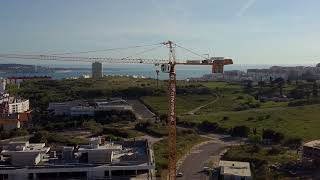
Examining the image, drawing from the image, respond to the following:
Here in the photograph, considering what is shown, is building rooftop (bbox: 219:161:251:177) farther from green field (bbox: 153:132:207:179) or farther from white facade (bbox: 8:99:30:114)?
white facade (bbox: 8:99:30:114)

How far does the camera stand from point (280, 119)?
45.3 meters

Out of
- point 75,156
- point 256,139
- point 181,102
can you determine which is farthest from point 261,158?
point 181,102

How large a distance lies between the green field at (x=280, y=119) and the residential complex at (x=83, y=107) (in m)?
7.62

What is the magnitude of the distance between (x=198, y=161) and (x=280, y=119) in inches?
649

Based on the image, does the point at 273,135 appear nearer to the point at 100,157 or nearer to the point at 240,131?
the point at 240,131

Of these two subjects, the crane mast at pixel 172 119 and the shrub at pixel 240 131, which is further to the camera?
the shrub at pixel 240 131

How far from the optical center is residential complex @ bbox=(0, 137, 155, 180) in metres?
19.4

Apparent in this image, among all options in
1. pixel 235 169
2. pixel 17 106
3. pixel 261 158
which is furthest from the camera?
pixel 17 106

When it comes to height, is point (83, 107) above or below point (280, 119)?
above

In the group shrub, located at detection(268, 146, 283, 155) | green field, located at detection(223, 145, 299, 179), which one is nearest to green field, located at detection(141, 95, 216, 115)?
green field, located at detection(223, 145, 299, 179)

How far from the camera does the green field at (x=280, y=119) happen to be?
39.9m

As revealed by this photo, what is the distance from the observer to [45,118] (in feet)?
165

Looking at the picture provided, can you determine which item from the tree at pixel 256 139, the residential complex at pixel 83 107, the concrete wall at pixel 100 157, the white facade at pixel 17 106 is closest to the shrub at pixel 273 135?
the tree at pixel 256 139

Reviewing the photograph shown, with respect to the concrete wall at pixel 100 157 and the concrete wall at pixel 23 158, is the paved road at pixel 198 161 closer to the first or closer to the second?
the concrete wall at pixel 100 157
